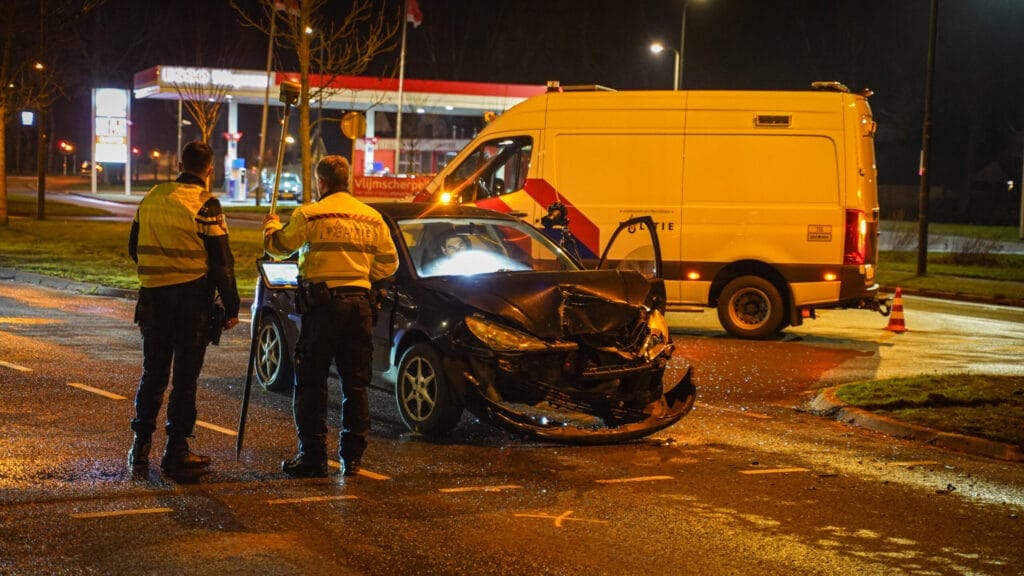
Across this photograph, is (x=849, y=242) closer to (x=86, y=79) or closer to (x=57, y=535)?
(x=57, y=535)

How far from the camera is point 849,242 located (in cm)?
1404

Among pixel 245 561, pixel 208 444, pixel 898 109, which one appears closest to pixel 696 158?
pixel 208 444

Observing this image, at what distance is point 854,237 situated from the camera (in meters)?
14.0

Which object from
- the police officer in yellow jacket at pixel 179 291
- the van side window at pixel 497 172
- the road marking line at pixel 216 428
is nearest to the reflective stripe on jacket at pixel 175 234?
the police officer in yellow jacket at pixel 179 291

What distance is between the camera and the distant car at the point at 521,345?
7.74 meters

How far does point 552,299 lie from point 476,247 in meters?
1.36

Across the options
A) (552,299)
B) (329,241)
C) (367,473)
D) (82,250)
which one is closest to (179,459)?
(367,473)

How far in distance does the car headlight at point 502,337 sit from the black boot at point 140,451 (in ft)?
6.87

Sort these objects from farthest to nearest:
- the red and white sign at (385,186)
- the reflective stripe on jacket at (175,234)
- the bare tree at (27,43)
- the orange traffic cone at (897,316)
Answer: the red and white sign at (385,186) < the bare tree at (27,43) < the orange traffic cone at (897,316) < the reflective stripe on jacket at (175,234)

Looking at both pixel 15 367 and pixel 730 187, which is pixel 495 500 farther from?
pixel 730 187

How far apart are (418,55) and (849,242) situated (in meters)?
67.4

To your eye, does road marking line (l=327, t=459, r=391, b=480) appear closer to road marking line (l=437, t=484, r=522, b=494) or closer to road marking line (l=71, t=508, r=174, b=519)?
road marking line (l=437, t=484, r=522, b=494)

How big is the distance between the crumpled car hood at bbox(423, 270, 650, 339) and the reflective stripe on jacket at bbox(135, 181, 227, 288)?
5.96 feet

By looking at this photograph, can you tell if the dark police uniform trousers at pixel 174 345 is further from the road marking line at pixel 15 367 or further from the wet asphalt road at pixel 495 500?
the road marking line at pixel 15 367
